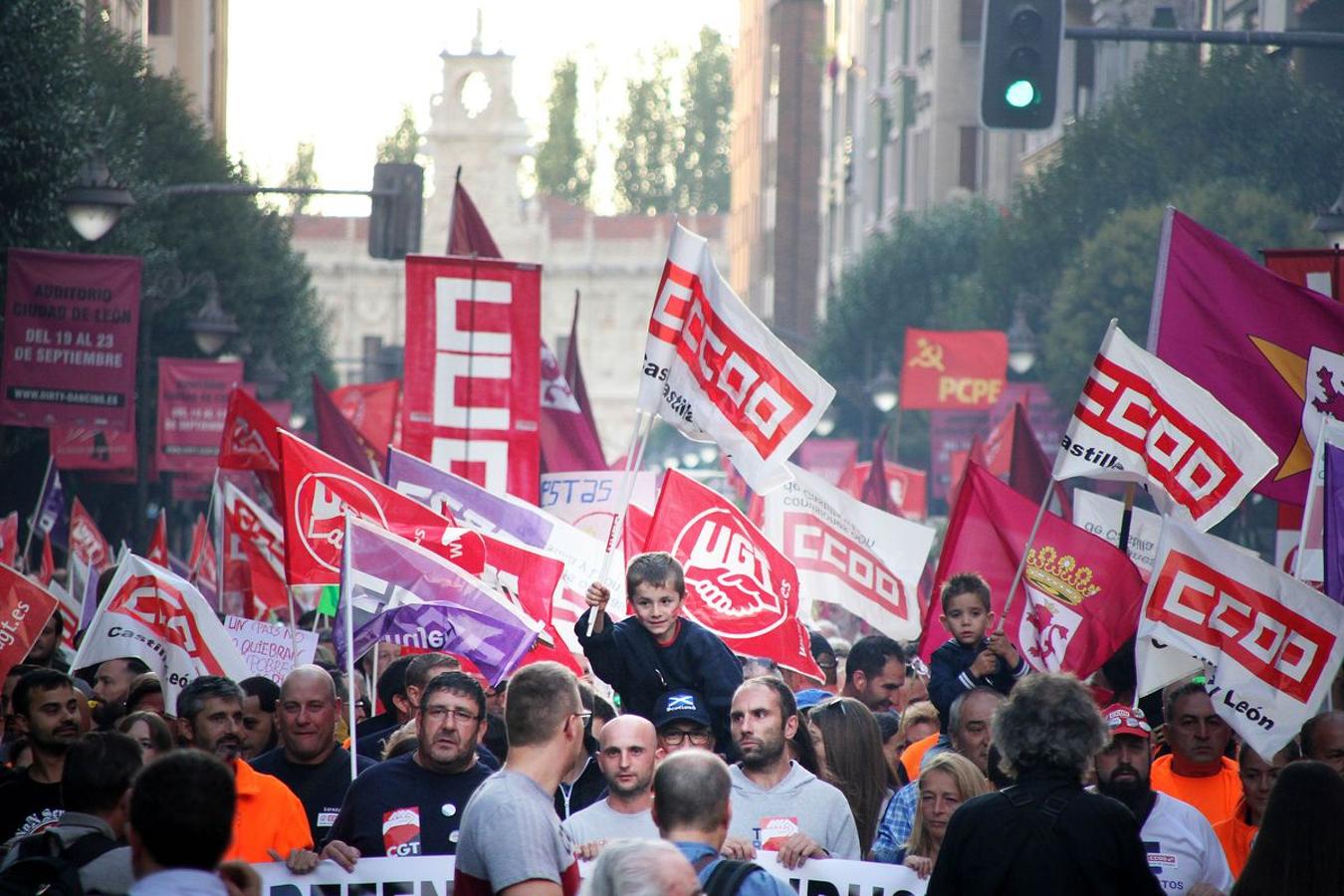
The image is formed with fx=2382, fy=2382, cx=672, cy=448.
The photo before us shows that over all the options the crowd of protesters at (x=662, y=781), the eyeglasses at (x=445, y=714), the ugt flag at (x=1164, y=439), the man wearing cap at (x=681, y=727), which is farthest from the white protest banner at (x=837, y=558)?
the eyeglasses at (x=445, y=714)

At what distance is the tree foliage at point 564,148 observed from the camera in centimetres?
9781

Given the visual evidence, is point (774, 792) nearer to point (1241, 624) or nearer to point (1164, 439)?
point (1241, 624)

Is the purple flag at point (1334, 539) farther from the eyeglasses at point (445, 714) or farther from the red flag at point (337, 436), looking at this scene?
the red flag at point (337, 436)

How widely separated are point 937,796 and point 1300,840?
1553 mm

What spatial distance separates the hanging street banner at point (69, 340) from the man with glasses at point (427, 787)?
11.5 metres

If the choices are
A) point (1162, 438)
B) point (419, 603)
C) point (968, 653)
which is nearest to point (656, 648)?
point (419, 603)

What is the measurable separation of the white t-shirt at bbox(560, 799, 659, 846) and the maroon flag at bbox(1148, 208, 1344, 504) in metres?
4.22

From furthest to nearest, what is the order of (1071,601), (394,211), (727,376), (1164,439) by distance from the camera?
(394,211)
(1071,601)
(727,376)
(1164,439)

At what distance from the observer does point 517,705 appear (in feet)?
19.1

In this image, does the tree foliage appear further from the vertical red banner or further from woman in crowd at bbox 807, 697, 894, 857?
woman in crowd at bbox 807, 697, 894, 857

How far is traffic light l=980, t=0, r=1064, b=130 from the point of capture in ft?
41.0

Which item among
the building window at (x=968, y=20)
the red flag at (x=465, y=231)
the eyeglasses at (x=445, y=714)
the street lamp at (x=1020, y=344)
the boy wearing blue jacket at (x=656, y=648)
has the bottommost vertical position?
the eyeglasses at (x=445, y=714)

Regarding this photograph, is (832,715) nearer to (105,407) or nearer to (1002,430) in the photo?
(105,407)

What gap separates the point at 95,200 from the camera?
17656 millimetres
